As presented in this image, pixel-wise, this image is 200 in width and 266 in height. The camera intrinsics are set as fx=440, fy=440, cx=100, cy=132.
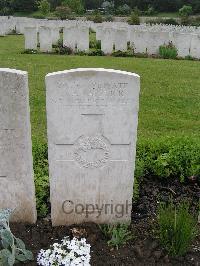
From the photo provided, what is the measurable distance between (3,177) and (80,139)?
0.77 metres

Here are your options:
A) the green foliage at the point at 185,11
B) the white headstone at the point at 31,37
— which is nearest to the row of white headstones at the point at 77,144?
the white headstone at the point at 31,37

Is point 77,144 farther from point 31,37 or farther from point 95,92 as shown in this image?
point 31,37

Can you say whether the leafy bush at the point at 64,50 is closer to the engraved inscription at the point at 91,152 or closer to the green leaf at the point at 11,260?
the engraved inscription at the point at 91,152

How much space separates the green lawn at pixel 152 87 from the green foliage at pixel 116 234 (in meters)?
2.55

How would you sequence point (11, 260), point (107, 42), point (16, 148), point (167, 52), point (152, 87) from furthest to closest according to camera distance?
point (107, 42) → point (167, 52) → point (152, 87) → point (16, 148) → point (11, 260)

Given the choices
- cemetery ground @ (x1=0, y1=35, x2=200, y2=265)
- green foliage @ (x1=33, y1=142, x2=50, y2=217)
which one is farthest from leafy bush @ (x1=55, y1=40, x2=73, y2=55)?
green foliage @ (x1=33, y1=142, x2=50, y2=217)

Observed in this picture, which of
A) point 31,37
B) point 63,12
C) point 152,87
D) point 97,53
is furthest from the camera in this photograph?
point 63,12

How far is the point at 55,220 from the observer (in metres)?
4.14

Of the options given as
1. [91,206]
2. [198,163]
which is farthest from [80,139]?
Result: [198,163]

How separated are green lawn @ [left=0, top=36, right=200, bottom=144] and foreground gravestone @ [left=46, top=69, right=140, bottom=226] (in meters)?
2.41

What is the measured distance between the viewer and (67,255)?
3.46m

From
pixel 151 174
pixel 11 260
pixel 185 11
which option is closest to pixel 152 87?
pixel 151 174

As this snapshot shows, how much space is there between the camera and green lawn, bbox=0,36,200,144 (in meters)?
7.01

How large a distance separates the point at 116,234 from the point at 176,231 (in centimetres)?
56
